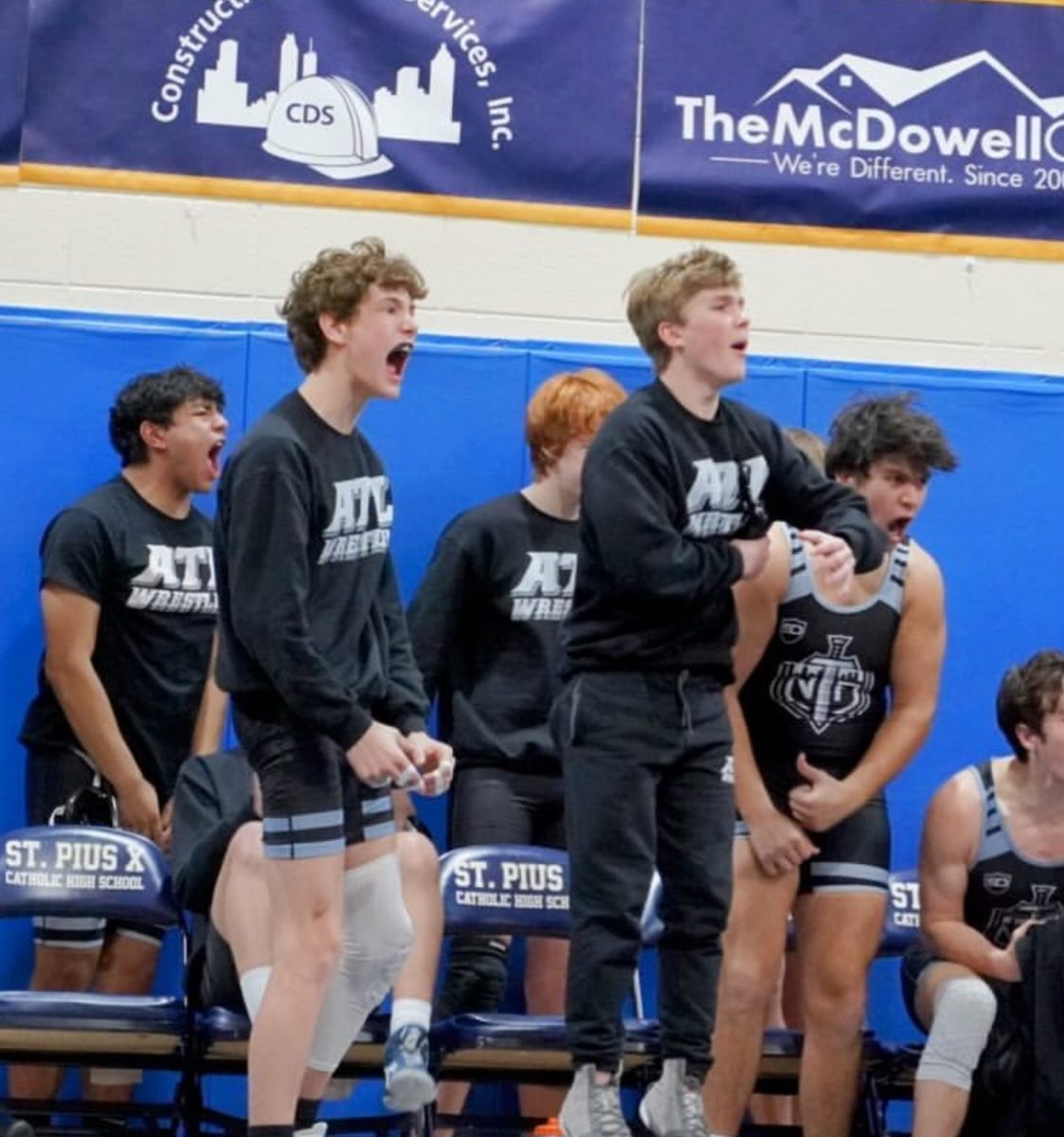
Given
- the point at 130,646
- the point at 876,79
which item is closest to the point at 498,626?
the point at 130,646

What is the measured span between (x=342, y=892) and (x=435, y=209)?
8.53 ft

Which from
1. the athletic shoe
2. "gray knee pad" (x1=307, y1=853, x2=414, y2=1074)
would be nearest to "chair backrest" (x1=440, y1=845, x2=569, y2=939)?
the athletic shoe

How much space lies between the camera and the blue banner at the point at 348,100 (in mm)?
5887

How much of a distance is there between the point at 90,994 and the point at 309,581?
120cm

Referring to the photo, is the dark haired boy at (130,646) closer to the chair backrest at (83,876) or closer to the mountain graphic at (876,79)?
the chair backrest at (83,876)

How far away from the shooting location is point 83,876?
15.7 feet

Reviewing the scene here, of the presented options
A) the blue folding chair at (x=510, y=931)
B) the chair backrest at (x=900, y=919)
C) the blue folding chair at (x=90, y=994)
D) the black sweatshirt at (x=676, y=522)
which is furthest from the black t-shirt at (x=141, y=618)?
the chair backrest at (x=900, y=919)

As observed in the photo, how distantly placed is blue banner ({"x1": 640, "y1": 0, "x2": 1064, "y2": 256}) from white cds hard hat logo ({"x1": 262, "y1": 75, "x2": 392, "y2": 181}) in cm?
78

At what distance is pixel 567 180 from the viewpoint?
19.9 feet

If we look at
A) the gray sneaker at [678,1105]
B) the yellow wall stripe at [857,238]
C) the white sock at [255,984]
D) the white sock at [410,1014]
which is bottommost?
the gray sneaker at [678,1105]

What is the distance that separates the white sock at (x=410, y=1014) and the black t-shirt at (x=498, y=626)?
3.32 ft

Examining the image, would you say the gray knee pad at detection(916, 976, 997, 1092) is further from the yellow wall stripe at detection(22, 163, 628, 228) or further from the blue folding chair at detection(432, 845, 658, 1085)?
the yellow wall stripe at detection(22, 163, 628, 228)

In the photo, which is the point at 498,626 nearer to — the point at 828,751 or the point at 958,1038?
the point at 828,751

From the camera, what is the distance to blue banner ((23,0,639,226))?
5.89 metres
